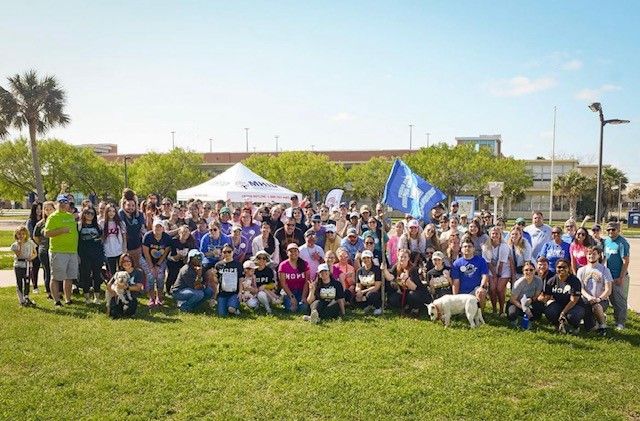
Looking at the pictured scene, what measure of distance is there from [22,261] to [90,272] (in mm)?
1185

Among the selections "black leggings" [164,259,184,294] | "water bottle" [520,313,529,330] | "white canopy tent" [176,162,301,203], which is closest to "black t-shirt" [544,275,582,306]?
"water bottle" [520,313,529,330]

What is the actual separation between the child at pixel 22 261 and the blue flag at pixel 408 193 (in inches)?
253

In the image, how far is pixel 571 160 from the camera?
205 ft

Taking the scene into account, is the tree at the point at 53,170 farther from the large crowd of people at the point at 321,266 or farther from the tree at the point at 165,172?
the large crowd of people at the point at 321,266

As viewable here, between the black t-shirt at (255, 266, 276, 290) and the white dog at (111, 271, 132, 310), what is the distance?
2.23 m

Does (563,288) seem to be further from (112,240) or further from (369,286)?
(112,240)

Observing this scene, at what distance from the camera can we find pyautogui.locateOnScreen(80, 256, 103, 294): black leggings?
9.28 meters

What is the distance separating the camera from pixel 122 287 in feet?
26.6

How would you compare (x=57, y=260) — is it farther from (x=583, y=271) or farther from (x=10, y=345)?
(x=583, y=271)

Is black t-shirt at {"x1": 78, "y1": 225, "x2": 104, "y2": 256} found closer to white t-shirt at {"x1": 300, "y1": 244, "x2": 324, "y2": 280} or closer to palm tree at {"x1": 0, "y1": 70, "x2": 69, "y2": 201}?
white t-shirt at {"x1": 300, "y1": 244, "x2": 324, "y2": 280}

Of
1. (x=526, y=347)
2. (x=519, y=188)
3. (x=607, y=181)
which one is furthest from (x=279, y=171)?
(x=526, y=347)

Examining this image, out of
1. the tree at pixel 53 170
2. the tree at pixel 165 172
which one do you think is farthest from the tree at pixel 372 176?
the tree at pixel 53 170

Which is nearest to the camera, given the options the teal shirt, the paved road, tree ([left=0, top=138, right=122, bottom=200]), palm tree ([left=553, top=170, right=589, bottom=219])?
the teal shirt

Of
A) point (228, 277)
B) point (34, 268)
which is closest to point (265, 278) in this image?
point (228, 277)
